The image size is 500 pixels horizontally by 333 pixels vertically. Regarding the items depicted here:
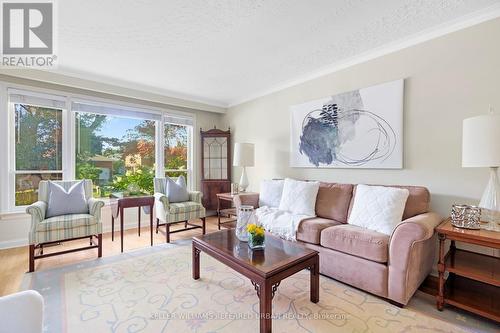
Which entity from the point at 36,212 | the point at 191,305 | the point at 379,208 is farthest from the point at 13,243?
the point at 379,208

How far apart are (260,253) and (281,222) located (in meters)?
0.90

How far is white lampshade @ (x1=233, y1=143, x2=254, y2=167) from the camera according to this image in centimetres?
406

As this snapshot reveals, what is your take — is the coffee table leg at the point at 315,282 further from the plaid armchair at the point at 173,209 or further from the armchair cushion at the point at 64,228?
the armchair cushion at the point at 64,228

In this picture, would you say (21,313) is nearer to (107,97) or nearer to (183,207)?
(183,207)

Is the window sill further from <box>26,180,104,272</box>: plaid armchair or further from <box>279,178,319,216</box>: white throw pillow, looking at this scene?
<box>279,178,319,216</box>: white throw pillow

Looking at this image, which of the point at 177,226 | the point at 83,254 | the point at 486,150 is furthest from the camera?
the point at 177,226

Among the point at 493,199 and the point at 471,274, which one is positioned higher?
the point at 493,199

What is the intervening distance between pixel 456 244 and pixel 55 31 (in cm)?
440

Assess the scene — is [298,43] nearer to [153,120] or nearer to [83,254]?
[153,120]

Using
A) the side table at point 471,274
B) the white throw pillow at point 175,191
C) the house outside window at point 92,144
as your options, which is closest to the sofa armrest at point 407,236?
the side table at point 471,274

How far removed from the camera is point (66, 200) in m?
2.90

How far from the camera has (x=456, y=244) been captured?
227 cm

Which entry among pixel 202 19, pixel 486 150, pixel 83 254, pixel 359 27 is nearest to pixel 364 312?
pixel 486 150

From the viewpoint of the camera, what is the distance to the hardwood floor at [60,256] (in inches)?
91.2
